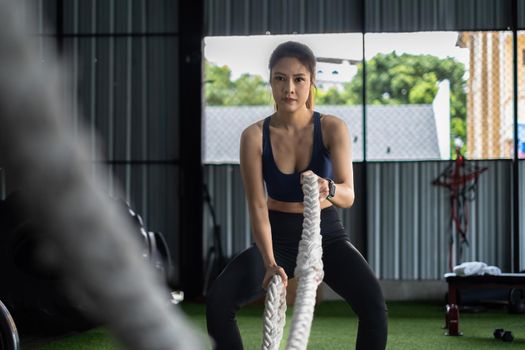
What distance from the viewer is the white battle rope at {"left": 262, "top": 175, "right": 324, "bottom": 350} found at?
4.67 feet

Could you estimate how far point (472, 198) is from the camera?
7.95m

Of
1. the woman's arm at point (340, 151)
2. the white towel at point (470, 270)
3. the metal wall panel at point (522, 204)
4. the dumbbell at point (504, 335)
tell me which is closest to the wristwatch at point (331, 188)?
the woman's arm at point (340, 151)

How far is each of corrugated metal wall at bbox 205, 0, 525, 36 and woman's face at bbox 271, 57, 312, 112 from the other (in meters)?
5.93

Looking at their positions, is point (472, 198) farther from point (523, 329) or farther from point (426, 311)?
point (523, 329)

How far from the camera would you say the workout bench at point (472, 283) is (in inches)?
212

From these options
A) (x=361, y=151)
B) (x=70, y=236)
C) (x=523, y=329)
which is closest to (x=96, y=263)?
(x=70, y=236)

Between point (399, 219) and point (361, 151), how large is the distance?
72 cm

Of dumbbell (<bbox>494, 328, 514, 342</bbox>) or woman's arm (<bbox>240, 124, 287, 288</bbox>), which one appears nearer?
woman's arm (<bbox>240, 124, 287, 288</bbox>)

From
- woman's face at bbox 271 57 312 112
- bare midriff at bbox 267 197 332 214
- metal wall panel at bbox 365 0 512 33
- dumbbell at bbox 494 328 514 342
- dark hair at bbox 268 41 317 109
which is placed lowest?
dumbbell at bbox 494 328 514 342

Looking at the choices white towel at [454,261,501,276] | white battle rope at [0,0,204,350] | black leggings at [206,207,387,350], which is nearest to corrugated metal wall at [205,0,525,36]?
white towel at [454,261,501,276]

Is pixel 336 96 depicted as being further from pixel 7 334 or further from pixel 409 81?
pixel 7 334

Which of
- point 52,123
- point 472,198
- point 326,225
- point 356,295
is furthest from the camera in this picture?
point 472,198

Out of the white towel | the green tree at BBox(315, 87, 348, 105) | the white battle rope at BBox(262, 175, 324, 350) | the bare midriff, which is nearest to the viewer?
the white battle rope at BBox(262, 175, 324, 350)

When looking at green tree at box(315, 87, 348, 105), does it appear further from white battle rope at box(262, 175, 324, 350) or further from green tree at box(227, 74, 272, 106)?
white battle rope at box(262, 175, 324, 350)
